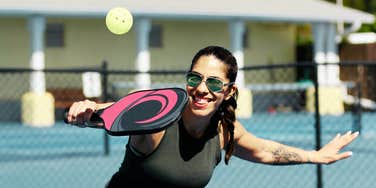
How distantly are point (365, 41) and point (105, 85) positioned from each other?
775 inches

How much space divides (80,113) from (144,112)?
0.92ft

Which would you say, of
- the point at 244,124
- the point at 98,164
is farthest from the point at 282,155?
the point at 244,124

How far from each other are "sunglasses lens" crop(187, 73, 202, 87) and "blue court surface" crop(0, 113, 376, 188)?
6917 millimetres

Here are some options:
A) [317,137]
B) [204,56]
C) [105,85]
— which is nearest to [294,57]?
[105,85]

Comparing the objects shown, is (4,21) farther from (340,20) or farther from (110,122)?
(110,122)

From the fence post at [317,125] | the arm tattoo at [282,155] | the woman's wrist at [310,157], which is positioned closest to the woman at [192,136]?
the arm tattoo at [282,155]

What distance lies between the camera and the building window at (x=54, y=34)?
25.4 metres

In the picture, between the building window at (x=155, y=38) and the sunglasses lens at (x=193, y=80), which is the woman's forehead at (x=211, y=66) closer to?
the sunglasses lens at (x=193, y=80)

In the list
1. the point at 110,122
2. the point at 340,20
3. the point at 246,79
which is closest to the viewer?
the point at 110,122

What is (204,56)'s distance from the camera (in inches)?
159

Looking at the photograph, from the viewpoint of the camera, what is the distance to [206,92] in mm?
3947

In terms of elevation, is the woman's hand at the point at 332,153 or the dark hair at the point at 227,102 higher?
the dark hair at the point at 227,102

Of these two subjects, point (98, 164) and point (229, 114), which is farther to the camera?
point (98, 164)

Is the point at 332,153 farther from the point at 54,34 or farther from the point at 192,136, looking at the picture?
the point at 54,34
